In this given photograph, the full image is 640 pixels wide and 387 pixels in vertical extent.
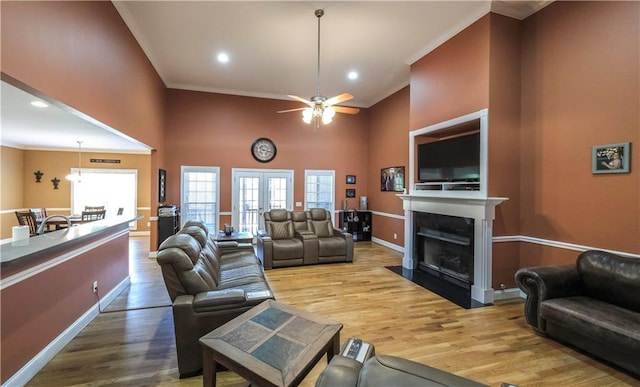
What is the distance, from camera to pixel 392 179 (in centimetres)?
660

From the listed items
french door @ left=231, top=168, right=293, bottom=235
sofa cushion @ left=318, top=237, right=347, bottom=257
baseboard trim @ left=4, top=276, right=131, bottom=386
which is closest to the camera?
baseboard trim @ left=4, top=276, right=131, bottom=386

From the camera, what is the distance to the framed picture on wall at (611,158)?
277cm

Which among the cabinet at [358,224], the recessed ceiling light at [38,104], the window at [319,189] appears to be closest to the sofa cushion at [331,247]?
the cabinet at [358,224]

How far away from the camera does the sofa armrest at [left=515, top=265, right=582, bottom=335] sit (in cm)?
270

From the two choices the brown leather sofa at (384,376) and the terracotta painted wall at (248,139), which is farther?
the terracotta painted wall at (248,139)

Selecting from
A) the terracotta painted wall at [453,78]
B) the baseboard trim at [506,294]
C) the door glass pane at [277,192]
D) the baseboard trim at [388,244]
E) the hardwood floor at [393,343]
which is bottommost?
the hardwood floor at [393,343]

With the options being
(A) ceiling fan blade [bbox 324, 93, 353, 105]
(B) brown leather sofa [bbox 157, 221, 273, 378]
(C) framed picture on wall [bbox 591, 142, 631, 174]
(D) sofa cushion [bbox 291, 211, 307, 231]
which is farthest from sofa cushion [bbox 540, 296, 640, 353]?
(D) sofa cushion [bbox 291, 211, 307, 231]

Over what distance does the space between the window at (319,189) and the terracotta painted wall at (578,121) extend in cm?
466

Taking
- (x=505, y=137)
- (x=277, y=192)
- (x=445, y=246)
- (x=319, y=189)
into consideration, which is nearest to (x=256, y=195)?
(x=277, y=192)

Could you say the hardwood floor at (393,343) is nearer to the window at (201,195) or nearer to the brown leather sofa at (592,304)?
the brown leather sofa at (592,304)

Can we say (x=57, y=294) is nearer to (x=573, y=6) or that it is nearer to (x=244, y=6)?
(x=244, y=6)

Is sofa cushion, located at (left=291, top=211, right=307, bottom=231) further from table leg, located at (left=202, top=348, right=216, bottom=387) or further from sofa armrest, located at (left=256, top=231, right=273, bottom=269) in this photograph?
table leg, located at (left=202, top=348, right=216, bottom=387)

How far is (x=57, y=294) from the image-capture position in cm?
248

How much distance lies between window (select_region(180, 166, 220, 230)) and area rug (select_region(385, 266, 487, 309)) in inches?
176
